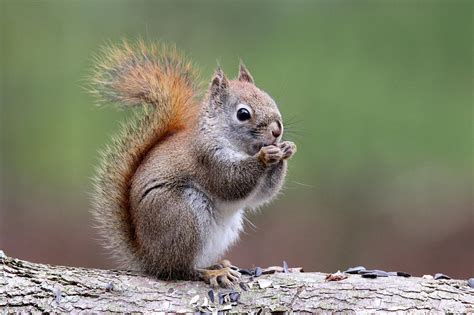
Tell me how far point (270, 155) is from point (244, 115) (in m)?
0.22

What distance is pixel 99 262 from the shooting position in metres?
5.45

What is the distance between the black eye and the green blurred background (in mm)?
1462

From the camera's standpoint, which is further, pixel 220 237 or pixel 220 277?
pixel 220 237

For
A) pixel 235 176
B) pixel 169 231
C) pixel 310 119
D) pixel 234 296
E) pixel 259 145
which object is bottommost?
pixel 234 296

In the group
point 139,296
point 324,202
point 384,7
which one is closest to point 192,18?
point 384,7

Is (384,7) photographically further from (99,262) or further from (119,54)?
(119,54)

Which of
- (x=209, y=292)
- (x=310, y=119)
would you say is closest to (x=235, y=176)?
(x=209, y=292)

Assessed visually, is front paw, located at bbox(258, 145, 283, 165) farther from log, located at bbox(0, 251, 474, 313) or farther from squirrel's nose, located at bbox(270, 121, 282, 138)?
log, located at bbox(0, 251, 474, 313)

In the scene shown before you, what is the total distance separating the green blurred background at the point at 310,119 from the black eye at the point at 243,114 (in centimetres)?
146

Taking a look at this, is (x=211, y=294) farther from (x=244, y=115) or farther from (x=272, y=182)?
(x=244, y=115)

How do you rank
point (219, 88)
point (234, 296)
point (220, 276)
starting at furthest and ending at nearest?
1. point (219, 88)
2. point (220, 276)
3. point (234, 296)

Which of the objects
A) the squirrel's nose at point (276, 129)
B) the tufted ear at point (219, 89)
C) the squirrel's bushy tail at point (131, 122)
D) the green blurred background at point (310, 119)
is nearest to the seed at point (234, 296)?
the squirrel's bushy tail at point (131, 122)

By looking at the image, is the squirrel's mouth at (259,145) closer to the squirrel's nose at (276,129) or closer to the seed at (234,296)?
the squirrel's nose at (276,129)

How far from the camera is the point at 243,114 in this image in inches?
135
